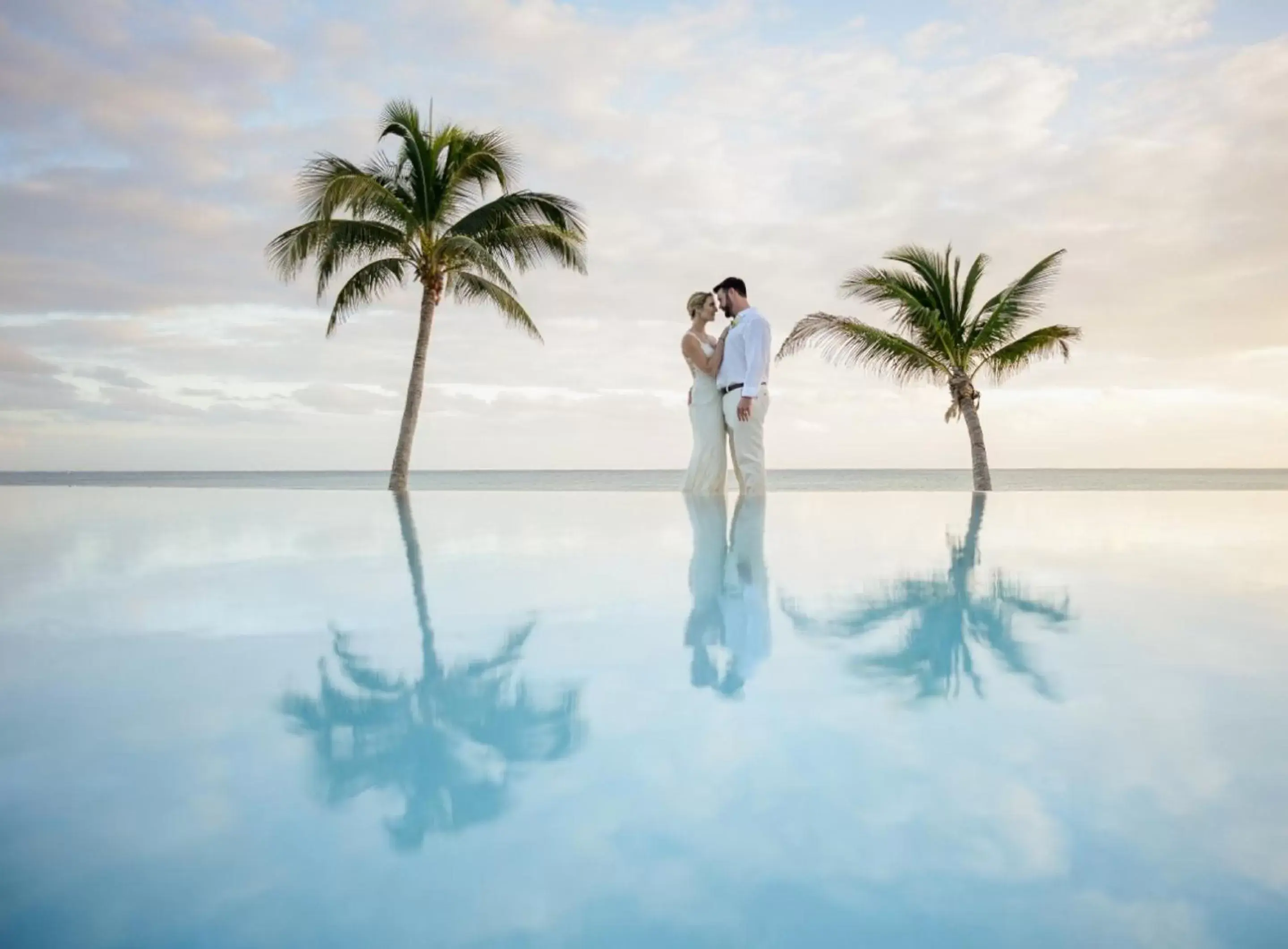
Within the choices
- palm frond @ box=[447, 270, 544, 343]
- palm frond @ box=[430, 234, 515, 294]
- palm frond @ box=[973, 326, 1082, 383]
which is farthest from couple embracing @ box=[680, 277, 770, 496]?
palm frond @ box=[973, 326, 1082, 383]

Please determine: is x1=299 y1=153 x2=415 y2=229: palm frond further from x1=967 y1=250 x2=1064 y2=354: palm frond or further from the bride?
x1=967 y1=250 x2=1064 y2=354: palm frond

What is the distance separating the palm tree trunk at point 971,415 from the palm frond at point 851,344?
1.07 feet

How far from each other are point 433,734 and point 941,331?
47.2ft

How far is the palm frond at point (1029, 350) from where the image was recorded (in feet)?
45.7

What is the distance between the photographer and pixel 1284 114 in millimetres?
16953

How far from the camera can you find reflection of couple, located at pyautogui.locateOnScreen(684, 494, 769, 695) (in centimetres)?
176

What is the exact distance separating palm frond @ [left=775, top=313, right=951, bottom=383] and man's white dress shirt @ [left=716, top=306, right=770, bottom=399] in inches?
260

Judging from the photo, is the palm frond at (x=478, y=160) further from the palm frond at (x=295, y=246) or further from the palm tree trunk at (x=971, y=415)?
the palm tree trunk at (x=971, y=415)

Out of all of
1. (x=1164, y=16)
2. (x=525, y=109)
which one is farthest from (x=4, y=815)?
(x=525, y=109)

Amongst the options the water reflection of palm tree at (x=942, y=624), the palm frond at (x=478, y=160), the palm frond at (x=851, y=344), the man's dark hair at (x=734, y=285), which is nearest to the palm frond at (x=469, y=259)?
the palm frond at (x=478, y=160)

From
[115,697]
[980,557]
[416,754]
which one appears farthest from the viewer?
[980,557]

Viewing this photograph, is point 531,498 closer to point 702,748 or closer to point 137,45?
point 702,748

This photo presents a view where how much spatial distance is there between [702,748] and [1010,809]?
1.41 feet

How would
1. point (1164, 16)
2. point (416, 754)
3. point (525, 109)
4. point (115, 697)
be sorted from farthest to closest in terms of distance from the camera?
point (525, 109)
point (1164, 16)
point (115, 697)
point (416, 754)
